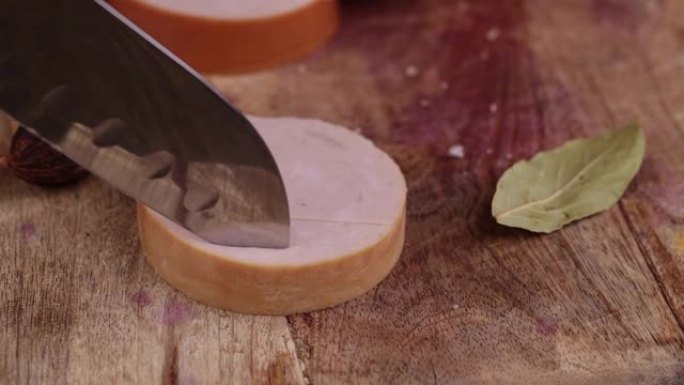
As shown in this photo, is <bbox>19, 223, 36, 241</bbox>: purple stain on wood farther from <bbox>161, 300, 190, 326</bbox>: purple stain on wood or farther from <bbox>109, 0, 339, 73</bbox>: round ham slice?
<bbox>109, 0, 339, 73</bbox>: round ham slice

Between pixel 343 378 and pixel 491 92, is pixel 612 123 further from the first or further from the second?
pixel 343 378

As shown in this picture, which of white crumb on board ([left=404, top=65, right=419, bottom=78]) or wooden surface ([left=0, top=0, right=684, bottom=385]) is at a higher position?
wooden surface ([left=0, top=0, right=684, bottom=385])

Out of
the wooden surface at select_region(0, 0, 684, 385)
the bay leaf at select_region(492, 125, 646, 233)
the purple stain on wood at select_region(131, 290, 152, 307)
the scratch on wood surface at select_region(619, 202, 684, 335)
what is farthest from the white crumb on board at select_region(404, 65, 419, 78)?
the purple stain on wood at select_region(131, 290, 152, 307)

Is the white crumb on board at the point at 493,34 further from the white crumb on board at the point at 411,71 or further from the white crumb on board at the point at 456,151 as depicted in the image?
the white crumb on board at the point at 456,151

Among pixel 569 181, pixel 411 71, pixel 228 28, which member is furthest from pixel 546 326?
pixel 228 28

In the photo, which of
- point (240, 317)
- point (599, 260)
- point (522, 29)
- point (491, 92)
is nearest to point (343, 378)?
point (240, 317)
